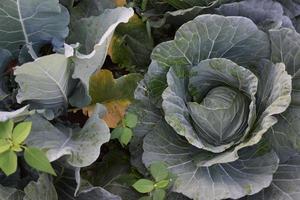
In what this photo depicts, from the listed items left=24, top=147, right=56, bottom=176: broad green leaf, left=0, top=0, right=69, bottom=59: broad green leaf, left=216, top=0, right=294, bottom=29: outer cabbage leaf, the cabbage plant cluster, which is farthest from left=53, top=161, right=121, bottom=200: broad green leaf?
left=216, top=0, right=294, bottom=29: outer cabbage leaf

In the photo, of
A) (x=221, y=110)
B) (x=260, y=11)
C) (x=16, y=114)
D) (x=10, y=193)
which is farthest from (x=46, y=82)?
(x=260, y=11)

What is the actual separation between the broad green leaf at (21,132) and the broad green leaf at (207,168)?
258 mm

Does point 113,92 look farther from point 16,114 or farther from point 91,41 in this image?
point 16,114

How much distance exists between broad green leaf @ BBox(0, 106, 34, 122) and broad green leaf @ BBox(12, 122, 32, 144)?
0.04 m

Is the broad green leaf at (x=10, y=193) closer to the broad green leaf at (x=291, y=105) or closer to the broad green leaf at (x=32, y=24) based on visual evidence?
the broad green leaf at (x=32, y=24)

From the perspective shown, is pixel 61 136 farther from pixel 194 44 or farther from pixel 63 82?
pixel 194 44

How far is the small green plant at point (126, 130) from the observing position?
2.75ft

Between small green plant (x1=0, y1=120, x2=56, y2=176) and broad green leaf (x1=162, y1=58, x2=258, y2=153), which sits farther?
broad green leaf (x1=162, y1=58, x2=258, y2=153)

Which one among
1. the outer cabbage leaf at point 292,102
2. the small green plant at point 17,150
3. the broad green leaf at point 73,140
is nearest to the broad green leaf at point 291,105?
the outer cabbage leaf at point 292,102

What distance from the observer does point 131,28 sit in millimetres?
1006

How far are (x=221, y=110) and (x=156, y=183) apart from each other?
0.53 feet

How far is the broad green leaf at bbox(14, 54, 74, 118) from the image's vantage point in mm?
729

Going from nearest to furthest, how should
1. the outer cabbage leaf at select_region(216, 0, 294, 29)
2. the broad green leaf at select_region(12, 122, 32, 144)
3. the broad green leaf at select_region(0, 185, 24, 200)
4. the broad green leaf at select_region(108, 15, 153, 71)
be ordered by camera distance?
the broad green leaf at select_region(12, 122, 32, 144), the broad green leaf at select_region(0, 185, 24, 200), the outer cabbage leaf at select_region(216, 0, 294, 29), the broad green leaf at select_region(108, 15, 153, 71)

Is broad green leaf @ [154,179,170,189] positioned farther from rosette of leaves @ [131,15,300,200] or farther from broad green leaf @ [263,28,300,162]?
broad green leaf @ [263,28,300,162]
